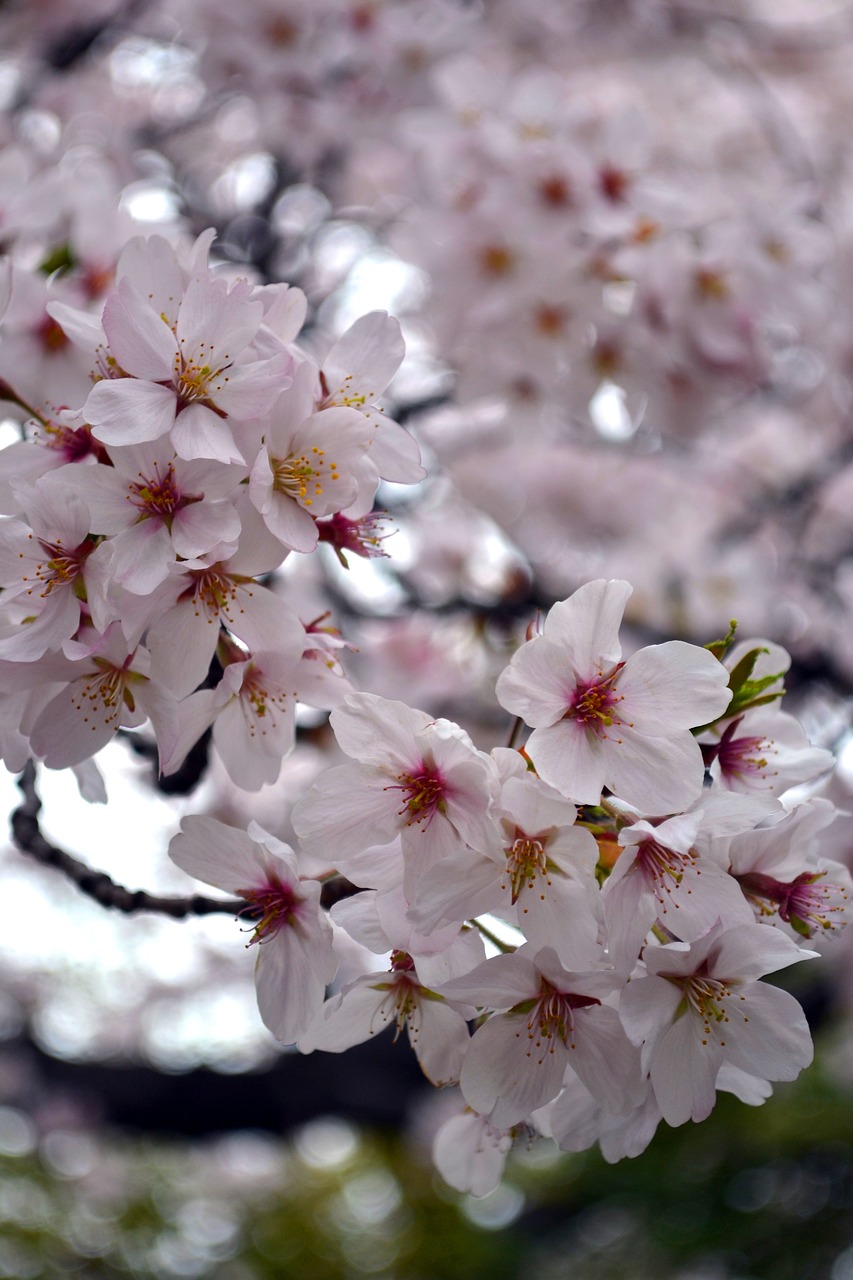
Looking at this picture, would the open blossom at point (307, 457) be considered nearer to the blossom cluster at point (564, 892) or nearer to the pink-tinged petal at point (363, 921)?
the blossom cluster at point (564, 892)

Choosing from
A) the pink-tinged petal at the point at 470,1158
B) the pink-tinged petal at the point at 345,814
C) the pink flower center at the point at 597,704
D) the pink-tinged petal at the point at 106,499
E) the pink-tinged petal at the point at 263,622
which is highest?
the pink-tinged petal at the point at 106,499

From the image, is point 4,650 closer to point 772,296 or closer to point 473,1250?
point 772,296

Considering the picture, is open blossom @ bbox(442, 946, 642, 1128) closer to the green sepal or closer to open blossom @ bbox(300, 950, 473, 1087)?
open blossom @ bbox(300, 950, 473, 1087)

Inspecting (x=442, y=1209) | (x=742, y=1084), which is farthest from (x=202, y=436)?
(x=442, y=1209)

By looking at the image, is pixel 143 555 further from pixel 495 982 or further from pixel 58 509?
pixel 495 982

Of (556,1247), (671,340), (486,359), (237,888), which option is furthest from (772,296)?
(556,1247)

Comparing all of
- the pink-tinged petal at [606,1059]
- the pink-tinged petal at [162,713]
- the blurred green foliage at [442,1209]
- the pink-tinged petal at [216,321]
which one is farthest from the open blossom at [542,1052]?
the blurred green foliage at [442,1209]

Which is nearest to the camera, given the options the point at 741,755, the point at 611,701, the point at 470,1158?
Answer: the point at 611,701
